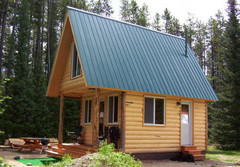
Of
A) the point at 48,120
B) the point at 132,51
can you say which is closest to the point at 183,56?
the point at 132,51

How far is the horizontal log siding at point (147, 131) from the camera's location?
11.9 meters

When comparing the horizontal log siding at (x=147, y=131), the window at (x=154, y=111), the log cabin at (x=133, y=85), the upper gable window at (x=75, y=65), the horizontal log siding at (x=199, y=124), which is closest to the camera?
the log cabin at (x=133, y=85)

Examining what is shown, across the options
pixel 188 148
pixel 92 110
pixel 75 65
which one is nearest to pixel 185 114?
pixel 188 148

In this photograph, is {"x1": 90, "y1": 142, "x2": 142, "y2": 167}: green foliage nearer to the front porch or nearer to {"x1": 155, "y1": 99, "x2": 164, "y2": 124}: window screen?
the front porch

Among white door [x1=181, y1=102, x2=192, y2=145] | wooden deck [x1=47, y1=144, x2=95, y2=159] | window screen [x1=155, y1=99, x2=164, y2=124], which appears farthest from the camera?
white door [x1=181, y1=102, x2=192, y2=145]

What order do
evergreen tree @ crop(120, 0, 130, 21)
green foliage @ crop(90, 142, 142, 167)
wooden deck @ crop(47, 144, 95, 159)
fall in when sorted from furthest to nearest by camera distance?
1. evergreen tree @ crop(120, 0, 130, 21)
2. wooden deck @ crop(47, 144, 95, 159)
3. green foliage @ crop(90, 142, 142, 167)

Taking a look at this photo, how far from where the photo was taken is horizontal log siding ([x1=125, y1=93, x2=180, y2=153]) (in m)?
11.9

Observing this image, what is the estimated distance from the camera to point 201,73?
15.8 metres

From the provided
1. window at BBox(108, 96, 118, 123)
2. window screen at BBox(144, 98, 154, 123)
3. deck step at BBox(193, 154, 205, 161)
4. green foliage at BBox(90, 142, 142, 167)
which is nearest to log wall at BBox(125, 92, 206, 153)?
window screen at BBox(144, 98, 154, 123)

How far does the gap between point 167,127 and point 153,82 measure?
7.64 feet

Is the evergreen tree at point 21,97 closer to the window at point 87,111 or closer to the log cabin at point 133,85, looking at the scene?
the log cabin at point 133,85

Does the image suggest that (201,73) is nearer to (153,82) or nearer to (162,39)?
(162,39)

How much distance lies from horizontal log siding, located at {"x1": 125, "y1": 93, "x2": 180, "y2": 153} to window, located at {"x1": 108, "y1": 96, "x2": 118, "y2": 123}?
0.95 meters

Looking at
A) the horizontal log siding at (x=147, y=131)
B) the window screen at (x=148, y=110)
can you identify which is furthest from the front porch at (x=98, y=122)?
the window screen at (x=148, y=110)
